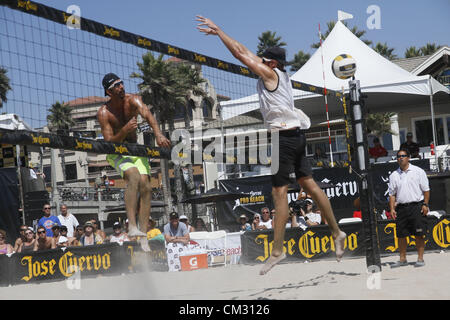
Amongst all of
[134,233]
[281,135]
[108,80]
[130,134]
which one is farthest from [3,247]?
[281,135]

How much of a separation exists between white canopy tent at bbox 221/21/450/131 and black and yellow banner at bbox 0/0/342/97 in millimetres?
5749

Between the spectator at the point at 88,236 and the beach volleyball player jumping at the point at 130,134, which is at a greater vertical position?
the beach volleyball player jumping at the point at 130,134

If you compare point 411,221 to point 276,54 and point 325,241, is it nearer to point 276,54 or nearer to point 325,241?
point 325,241

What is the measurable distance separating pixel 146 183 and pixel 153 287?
138 cm

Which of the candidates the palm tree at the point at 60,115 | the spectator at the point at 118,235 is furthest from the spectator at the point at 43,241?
the palm tree at the point at 60,115

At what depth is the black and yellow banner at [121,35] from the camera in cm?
525

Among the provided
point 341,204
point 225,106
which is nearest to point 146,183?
point 225,106

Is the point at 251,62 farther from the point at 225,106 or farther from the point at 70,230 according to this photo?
the point at 70,230

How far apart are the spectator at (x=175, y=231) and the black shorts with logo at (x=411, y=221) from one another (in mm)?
4009

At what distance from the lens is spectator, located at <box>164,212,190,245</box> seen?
1065 cm

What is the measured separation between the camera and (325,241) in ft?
33.0

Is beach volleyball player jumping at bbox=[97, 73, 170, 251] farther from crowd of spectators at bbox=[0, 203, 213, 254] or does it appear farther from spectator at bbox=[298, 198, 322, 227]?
spectator at bbox=[298, 198, 322, 227]

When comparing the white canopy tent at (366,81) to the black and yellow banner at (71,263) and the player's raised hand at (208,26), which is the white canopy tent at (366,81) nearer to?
the black and yellow banner at (71,263)

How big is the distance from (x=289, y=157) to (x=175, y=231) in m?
5.94
